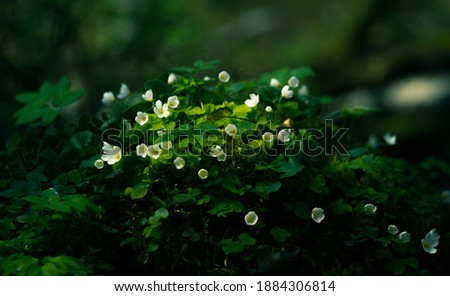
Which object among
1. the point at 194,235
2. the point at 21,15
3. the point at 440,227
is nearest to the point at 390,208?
the point at 440,227

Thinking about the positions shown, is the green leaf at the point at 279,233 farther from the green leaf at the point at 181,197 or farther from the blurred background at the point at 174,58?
the blurred background at the point at 174,58

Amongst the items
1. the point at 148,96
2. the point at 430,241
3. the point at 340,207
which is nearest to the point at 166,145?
the point at 148,96

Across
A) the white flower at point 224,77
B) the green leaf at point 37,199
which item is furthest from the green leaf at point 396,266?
the green leaf at point 37,199

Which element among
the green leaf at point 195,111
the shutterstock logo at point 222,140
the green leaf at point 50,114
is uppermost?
the green leaf at point 50,114

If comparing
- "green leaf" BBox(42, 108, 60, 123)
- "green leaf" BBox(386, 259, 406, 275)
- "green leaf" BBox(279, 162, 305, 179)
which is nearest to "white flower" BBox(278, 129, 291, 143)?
"green leaf" BBox(279, 162, 305, 179)

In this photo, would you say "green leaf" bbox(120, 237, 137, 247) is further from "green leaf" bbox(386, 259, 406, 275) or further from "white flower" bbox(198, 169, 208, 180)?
"green leaf" bbox(386, 259, 406, 275)

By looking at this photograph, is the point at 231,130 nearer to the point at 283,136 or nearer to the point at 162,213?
the point at 283,136
